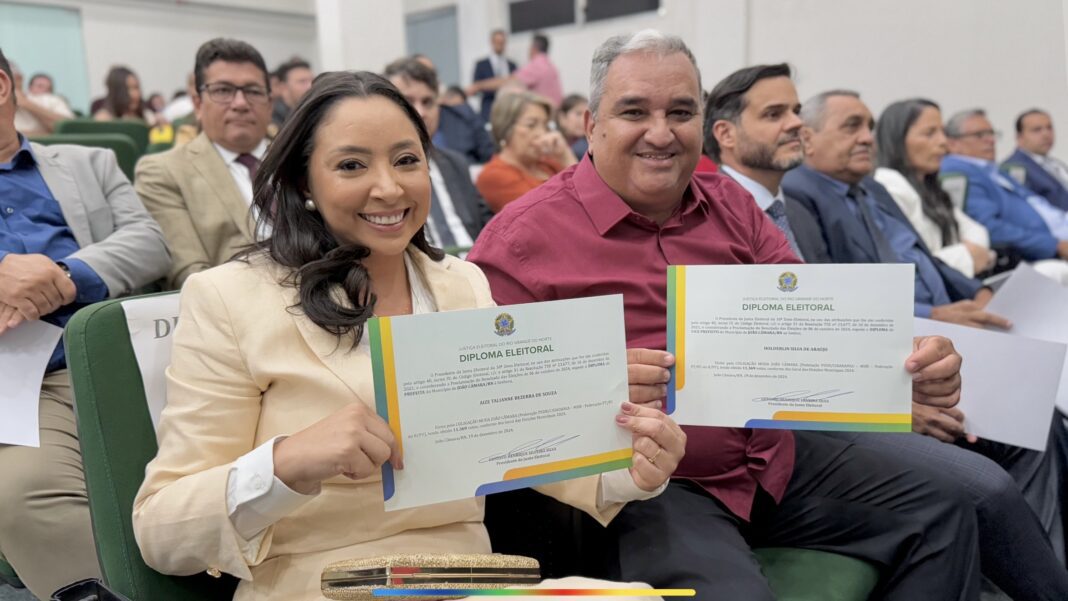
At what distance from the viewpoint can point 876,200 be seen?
10.2 feet

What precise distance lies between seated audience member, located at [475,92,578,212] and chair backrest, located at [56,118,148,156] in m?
1.73

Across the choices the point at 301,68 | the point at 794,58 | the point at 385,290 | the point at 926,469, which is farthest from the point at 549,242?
the point at 794,58

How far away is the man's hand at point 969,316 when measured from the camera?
2.36 m

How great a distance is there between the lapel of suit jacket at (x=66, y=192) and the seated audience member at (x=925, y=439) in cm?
185

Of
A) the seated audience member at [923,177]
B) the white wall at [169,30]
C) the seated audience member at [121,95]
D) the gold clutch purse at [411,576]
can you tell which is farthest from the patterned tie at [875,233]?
the white wall at [169,30]

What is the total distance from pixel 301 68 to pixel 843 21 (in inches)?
210

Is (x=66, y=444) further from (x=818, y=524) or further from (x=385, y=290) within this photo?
(x=818, y=524)

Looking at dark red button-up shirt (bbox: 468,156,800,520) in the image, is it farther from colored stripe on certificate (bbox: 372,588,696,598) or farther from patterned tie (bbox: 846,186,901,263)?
patterned tie (bbox: 846,186,901,263)

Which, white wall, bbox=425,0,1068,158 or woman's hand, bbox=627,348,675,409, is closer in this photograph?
woman's hand, bbox=627,348,675,409

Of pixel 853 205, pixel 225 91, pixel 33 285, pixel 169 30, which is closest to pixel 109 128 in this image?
pixel 225 91

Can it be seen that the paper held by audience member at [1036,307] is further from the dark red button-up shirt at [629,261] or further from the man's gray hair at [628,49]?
the man's gray hair at [628,49]

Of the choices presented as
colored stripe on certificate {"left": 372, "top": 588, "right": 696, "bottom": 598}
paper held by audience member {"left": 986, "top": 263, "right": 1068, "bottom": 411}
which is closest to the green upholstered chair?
colored stripe on certificate {"left": 372, "top": 588, "right": 696, "bottom": 598}
